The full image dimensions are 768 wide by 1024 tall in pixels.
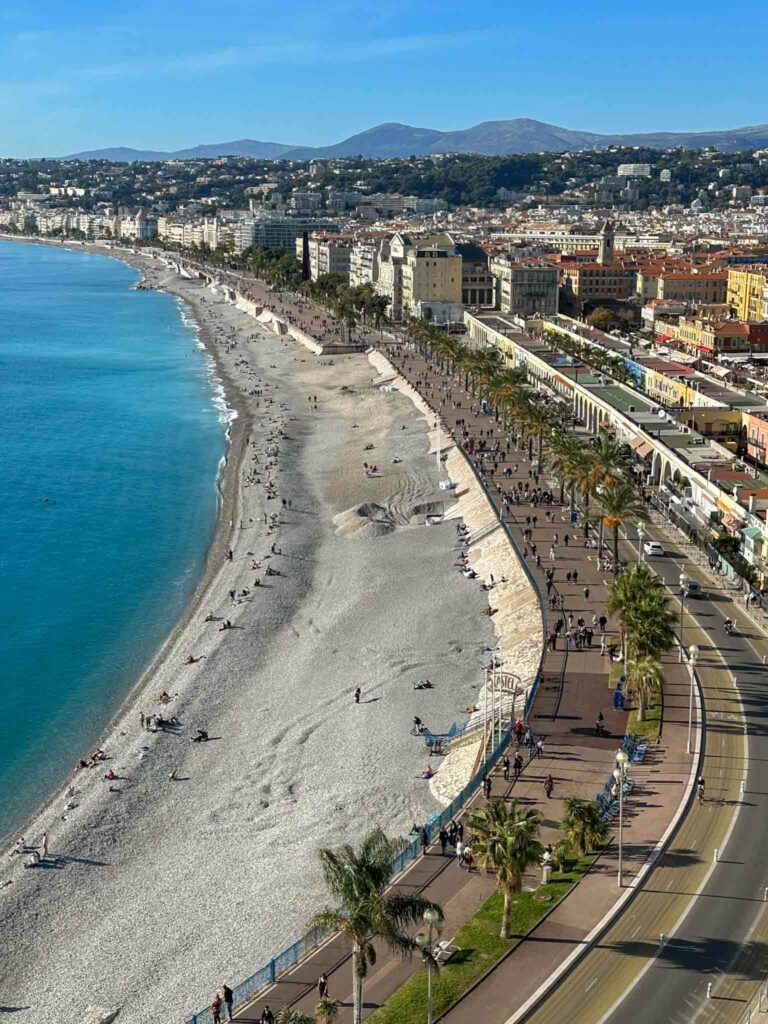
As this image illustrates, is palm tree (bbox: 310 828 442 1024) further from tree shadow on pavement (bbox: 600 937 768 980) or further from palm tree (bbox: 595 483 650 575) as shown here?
palm tree (bbox: 595 483 650 575)

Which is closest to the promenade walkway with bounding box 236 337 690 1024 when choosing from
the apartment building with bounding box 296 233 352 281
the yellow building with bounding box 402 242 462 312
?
the yellow building with bounding box 402 242 462 312

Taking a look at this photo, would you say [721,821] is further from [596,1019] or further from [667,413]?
[667,413]

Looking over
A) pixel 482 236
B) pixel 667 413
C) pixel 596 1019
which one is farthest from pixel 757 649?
pixel 482 236

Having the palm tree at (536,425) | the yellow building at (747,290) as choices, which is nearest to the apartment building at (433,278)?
the yellow building at (747,290)

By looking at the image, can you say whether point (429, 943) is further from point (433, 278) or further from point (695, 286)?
point (433, 278)

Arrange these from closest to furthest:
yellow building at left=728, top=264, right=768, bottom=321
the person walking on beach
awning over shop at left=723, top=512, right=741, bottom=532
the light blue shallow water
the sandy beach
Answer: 1. the sandy beach
2. the person walking on beach
3. the light blue shallow water
4. awning over shop at left=723, top=512, right=741, bottom=532
5. yellow building at left=728, top=264, right=768, bottom=321

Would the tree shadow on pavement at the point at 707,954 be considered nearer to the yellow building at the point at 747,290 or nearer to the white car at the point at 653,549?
the white car at the point at 653,549
